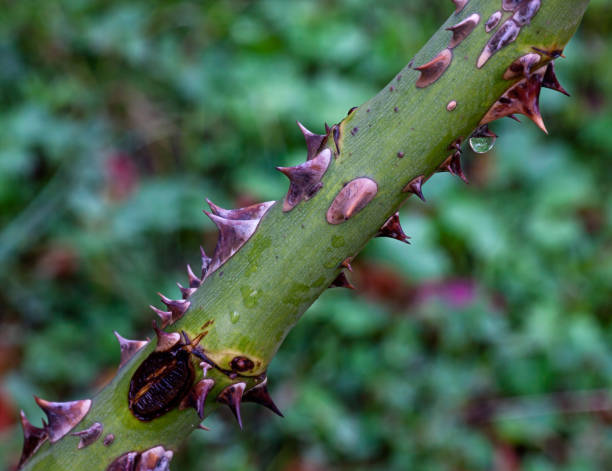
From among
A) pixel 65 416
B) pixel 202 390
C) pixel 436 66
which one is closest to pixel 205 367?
pixel 202 390

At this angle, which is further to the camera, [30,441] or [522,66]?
[30,441]

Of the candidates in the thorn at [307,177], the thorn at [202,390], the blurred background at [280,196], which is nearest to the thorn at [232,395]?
the thorn at [202,390]

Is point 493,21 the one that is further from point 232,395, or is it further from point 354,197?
point 232,395

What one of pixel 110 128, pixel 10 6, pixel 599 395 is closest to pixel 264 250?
pixel 599 395

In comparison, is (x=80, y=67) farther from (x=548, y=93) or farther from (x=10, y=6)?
(x=548, y=93)

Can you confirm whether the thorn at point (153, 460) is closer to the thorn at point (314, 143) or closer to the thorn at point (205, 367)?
the thorn at point (205, 367)

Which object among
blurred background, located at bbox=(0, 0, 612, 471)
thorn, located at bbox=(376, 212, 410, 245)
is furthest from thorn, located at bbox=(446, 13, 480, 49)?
blurred background, located at bbox=(0, 0, 612, 471)
